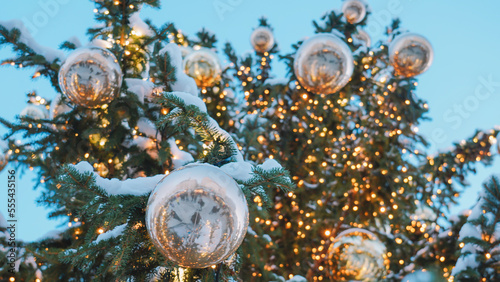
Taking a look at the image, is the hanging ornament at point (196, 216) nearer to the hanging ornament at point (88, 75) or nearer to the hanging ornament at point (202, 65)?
the hanging ornament at point (88, 75)

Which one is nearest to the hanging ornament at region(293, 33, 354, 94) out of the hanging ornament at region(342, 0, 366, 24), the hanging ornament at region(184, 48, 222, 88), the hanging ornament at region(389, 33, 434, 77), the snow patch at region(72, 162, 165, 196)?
the hanging ornament at region(389, 33, 434, 77)

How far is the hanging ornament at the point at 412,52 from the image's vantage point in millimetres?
4793

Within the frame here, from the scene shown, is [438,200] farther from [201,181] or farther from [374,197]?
[201,181]

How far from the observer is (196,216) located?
59.3 inches

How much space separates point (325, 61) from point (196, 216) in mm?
2852

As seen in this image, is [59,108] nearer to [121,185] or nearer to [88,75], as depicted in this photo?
[88,75]

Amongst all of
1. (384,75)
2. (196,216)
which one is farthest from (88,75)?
(384,75)

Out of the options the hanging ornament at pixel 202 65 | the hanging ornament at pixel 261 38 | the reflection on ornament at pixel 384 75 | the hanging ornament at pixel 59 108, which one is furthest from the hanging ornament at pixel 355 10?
the hanging ornament at pixel 59 108

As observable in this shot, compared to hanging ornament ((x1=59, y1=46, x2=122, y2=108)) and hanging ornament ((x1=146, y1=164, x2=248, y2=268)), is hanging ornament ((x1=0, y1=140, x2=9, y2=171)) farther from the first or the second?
hanging ornament ((x1=146, y1=164, x2=248, y2=268))

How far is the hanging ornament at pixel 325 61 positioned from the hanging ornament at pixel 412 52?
3.61 ft

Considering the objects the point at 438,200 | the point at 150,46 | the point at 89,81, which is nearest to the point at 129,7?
the point at 150,46

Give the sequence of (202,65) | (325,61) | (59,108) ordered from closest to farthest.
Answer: (59,108), (325,61), (202,65)

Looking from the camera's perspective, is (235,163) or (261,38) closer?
(235,163)

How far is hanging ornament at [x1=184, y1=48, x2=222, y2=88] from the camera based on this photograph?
4.98 meters
